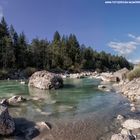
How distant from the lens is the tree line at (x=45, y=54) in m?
72.3

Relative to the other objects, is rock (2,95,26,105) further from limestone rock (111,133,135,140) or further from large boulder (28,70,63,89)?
large boulder (28,70,63,89)

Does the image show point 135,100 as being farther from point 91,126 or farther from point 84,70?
point 84,70

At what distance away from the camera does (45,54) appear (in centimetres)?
8775

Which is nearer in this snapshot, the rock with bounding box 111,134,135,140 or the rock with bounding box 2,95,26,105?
the rock with bounding box 111,134,135,140

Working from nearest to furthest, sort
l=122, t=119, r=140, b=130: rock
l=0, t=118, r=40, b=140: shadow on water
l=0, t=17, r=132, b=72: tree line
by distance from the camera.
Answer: l=0, t=118, r=40, b=140: shadow on water
l=122, t=119, r=140, b=130: rock
l=0, t=17, r=132, b=72: tree line

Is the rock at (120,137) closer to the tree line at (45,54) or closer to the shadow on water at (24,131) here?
the shadow on water at (24,131)

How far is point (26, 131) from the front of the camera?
46.7 feet

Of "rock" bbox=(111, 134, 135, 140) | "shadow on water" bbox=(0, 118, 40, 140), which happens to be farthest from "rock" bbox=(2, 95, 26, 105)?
"rock" bbox=(111, 134, 135, 140)

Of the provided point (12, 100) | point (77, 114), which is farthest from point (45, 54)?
point (77, 114)

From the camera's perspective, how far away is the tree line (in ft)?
237

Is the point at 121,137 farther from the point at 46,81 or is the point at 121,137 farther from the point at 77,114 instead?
the point at 46,81

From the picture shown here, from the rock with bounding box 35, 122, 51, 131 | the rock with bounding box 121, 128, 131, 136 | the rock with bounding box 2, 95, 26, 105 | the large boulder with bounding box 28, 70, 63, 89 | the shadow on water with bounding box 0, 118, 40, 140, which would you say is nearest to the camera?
the shadow on water with bounding box 0, 118, 40, 140

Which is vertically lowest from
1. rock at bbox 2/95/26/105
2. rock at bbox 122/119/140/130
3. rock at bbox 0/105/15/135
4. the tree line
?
rock at bbox 122/119/140/130

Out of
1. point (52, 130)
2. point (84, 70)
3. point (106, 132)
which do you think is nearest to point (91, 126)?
point (106, 132)
